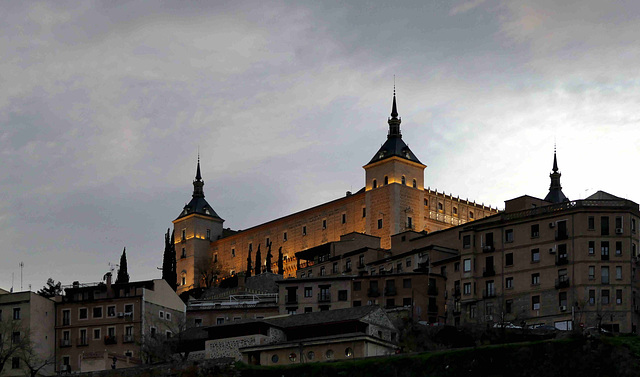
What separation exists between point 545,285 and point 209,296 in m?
47.2

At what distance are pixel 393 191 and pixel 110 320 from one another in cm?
6344

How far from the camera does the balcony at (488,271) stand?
109 meters

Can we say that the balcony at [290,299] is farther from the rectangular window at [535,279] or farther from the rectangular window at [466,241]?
the rectangular window at [535,279]

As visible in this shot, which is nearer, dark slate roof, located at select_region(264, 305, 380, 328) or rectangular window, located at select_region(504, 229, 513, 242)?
dark slate roof, located at select_region(264, 305, 380, 328)

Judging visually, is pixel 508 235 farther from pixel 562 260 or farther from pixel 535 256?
pixel 562 260

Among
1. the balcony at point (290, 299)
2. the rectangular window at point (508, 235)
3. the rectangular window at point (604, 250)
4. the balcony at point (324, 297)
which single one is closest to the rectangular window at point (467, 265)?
the rectangular window at point (508, 235)

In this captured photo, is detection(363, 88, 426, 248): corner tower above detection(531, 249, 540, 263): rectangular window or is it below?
above

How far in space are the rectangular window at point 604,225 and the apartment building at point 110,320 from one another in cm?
3754

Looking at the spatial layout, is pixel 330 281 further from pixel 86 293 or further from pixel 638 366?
pixel 638 366

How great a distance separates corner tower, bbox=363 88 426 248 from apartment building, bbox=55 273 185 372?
53.5 m

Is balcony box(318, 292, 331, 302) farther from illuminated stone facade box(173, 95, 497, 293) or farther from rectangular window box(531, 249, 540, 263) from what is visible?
illuminated stone facade box(173, 95, 497, 293)


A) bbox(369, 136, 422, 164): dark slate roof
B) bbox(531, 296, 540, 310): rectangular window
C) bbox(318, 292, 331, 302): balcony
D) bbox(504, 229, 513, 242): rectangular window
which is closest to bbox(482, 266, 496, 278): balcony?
bbox(504, 229, 513, 242): rectangular window

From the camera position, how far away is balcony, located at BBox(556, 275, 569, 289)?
103 meters

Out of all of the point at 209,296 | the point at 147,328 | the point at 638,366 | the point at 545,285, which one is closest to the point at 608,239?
the point at 545,285
